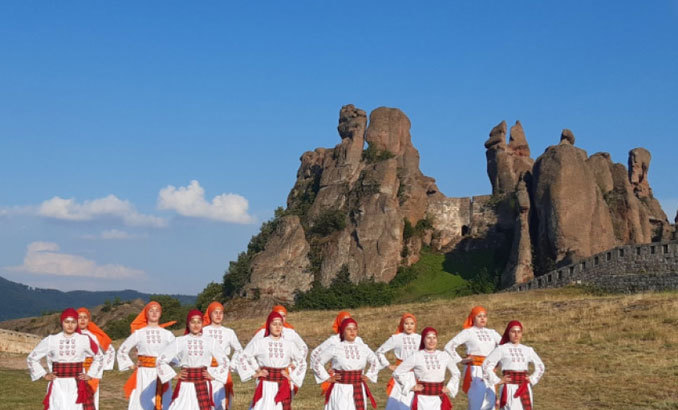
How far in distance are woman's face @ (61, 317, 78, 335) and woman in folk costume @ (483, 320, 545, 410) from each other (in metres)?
6.67

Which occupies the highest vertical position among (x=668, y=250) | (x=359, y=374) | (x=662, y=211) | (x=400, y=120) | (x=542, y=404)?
(x=400, y=120)

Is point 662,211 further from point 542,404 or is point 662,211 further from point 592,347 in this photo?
point 542,404

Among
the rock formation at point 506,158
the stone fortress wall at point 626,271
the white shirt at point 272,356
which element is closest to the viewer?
the white shirt at point 272,356

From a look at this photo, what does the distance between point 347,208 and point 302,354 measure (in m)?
46.8

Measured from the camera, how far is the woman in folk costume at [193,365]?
11156mm

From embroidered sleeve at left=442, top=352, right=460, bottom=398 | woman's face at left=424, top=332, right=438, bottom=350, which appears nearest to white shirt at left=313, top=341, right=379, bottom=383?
woman's face at left=424, top=332, right=438, bottom=350

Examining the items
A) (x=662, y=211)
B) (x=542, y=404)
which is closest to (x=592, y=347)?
(x=542, y=404)

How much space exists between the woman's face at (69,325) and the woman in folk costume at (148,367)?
994mm

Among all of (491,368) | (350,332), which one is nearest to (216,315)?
(350,332)

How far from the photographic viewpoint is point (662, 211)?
5878 centimetres

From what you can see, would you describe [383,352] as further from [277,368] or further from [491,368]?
[277,368]

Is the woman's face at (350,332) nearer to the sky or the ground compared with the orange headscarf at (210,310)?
nearer to the ground

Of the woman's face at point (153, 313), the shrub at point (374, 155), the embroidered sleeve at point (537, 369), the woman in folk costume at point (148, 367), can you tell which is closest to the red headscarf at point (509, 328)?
the embroidered sleeve at point (537, 369)

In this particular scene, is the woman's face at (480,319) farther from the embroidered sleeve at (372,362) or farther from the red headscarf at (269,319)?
the red headscarf at (269,319)
